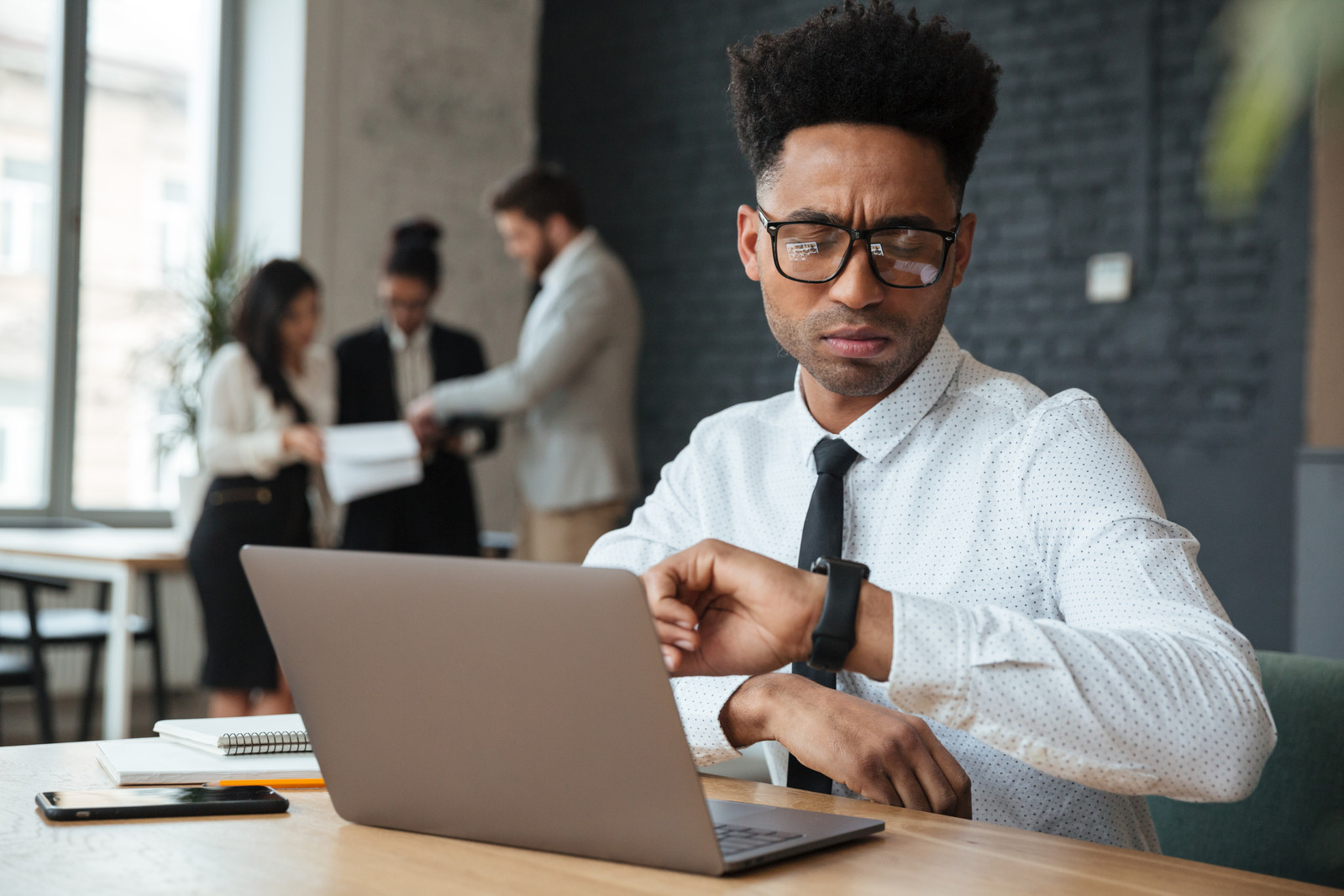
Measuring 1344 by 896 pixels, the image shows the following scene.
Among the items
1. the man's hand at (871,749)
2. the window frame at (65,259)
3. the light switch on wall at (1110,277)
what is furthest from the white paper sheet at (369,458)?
the man's hand at (871,749)

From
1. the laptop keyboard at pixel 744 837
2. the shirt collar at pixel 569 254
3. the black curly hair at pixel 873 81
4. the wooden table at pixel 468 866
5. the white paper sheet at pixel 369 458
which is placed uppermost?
the shirt collar at pixel 569 254

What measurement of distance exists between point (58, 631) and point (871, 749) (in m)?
3.24

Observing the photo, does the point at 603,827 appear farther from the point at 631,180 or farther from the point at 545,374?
the point at 631,180

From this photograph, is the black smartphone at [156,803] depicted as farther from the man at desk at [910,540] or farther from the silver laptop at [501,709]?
the man at desk at [910,540]

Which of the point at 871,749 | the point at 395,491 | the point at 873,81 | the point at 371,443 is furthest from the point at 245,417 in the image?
the point at 871,749

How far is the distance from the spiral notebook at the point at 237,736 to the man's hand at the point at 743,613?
39cm

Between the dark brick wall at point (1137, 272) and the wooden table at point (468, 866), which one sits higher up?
the dark brick wall at point (1137, 272)

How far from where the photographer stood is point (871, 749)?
1063 millimetres

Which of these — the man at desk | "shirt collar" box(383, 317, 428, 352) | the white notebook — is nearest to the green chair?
the man at desk

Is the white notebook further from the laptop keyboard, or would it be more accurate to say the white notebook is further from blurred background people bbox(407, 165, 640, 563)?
blurred background people bbox(407, 165, 640, 563)

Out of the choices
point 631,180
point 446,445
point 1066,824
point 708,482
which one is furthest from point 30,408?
point 1066,824

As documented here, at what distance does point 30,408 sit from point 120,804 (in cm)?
458

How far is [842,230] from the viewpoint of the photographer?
1.20 metres

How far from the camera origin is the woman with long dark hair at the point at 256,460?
10.7 feet
